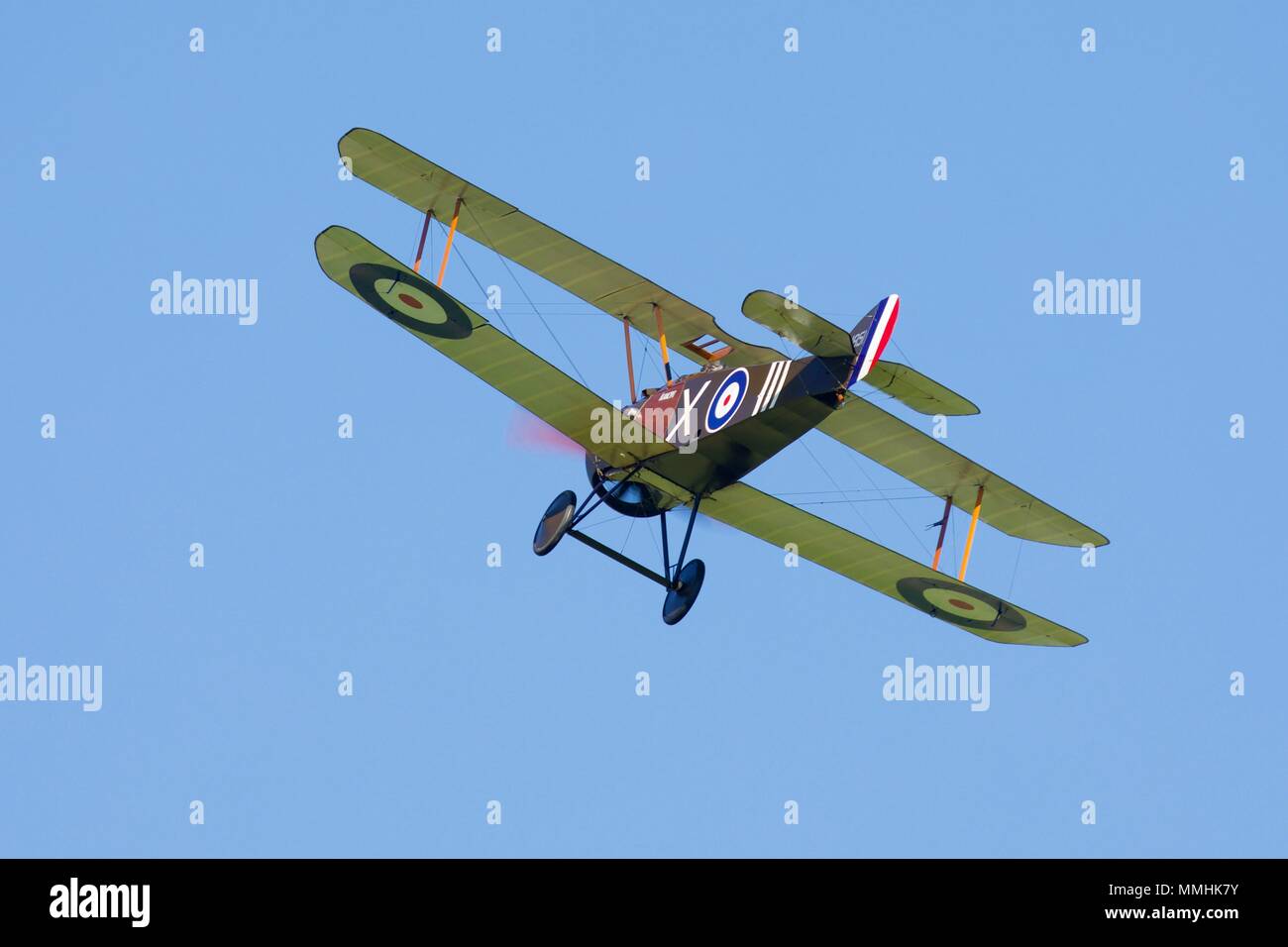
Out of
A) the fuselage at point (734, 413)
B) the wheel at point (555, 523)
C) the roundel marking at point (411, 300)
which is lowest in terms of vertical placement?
the wheel at point (555, 523)

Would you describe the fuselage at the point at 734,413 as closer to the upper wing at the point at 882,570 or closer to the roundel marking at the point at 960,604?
the upper wing at the point at 882,570

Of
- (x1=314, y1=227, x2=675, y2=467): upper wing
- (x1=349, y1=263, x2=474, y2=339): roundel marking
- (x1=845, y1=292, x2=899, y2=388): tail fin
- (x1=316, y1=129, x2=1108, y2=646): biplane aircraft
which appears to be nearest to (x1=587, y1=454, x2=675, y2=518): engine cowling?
(x1=316, y1=129, x2=1108, y2=646): biplane aircraft

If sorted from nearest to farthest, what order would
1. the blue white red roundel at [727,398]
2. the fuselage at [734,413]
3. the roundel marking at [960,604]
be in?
1. the fuselage at [734,413]
2. the blue white red roundel at [727,398]
3. the roundel marking at [960,604]

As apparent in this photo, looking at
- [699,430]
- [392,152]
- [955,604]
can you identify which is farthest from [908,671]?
[392,152]

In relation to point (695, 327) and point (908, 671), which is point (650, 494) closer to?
point (695, 327)

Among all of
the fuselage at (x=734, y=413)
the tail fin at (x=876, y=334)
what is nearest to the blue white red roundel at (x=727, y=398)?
the fuselage at (x=734, y=413)
